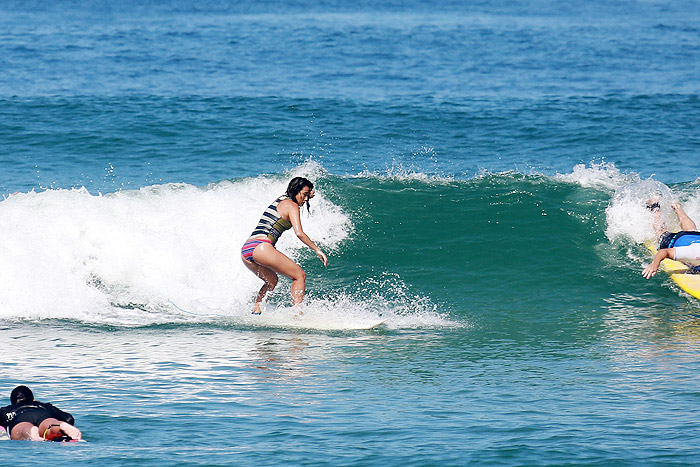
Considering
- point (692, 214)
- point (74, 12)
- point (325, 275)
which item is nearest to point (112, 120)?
point (325, 275)

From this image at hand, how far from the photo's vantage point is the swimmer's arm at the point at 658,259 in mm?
9141

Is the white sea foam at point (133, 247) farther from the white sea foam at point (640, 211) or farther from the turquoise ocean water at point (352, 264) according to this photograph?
the white sea foam at point (640, 211)

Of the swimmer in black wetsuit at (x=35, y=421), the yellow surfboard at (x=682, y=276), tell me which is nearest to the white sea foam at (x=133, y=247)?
the swimmer in black wetsuit at (x=35, y=421)

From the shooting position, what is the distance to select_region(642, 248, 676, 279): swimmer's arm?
914cm

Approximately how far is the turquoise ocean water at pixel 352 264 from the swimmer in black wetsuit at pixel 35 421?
0.10 meters

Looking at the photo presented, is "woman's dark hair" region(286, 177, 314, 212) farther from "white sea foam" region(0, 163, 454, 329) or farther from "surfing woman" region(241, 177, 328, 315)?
"white sea foam" region(0, 163, 454, 329)

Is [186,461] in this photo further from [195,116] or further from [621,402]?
[195,116]

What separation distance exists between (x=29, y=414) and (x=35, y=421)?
78mm

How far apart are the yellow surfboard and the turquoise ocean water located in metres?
0.19

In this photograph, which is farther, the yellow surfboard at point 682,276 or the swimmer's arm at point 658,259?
the yellow surfboard at point 682,276

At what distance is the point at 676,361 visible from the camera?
756 cm

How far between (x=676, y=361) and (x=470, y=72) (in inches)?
821

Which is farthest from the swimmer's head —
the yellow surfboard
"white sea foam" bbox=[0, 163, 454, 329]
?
the yellow surfboard

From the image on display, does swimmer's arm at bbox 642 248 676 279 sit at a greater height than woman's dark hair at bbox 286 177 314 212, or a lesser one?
lesser
